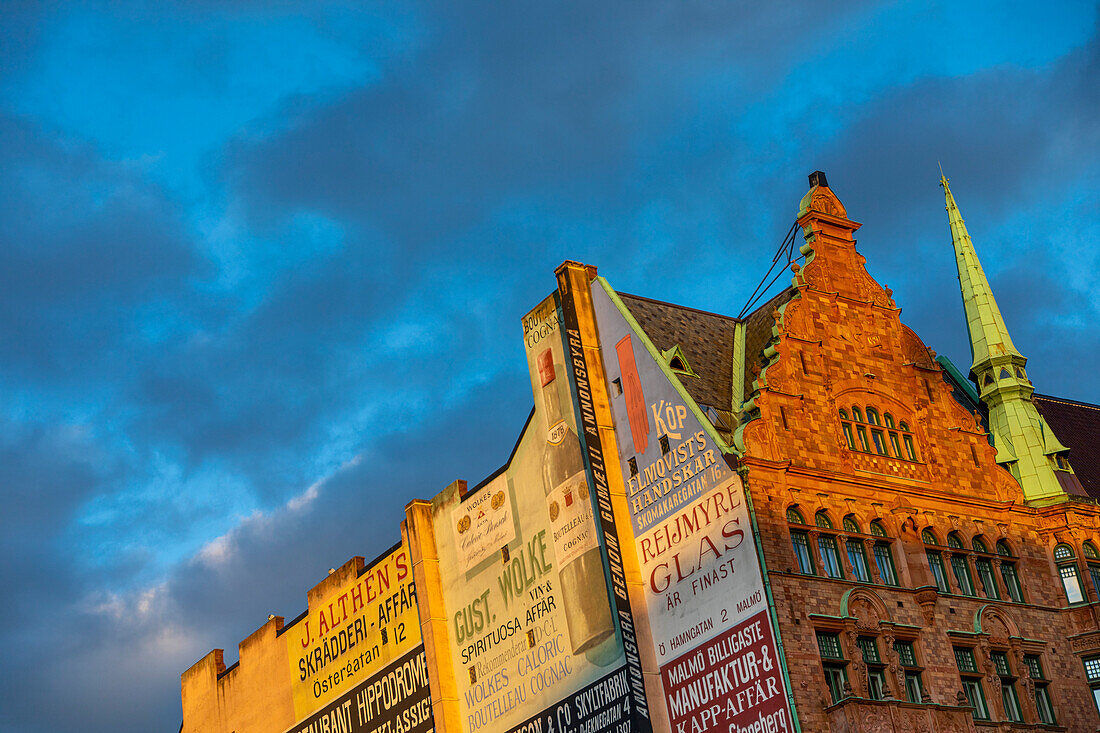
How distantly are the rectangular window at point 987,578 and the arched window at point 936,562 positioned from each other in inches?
73.0

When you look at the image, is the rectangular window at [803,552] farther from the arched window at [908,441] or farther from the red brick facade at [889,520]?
the arched window at [908,441]

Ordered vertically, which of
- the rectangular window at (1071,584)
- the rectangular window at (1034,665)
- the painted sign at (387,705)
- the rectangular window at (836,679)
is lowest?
the rectangular window at (836,679)

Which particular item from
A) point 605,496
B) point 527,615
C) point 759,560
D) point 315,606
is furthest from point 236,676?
point 759,560

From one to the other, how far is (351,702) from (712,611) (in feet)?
81.4

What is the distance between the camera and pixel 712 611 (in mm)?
56250

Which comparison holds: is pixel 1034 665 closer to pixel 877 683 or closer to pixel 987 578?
pixel 987 578

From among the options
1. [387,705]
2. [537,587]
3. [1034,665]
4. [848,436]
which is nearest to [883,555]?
[848,436]

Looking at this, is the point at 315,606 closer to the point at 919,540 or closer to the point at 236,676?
the point at 236,676

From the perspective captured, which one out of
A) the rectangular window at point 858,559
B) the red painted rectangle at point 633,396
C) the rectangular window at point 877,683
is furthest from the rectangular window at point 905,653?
the red painted rectangle at point 633,396

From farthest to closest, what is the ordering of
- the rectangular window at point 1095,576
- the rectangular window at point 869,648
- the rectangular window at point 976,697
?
the rectangular window at point 1095,576
the rectangular window at point 976,697
the rectangular window at point 869,648

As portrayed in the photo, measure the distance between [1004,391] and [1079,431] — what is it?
7151 mm

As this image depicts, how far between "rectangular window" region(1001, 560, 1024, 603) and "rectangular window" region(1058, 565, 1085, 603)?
2.17m

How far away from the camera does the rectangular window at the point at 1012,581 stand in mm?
62250

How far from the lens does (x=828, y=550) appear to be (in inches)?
2270
